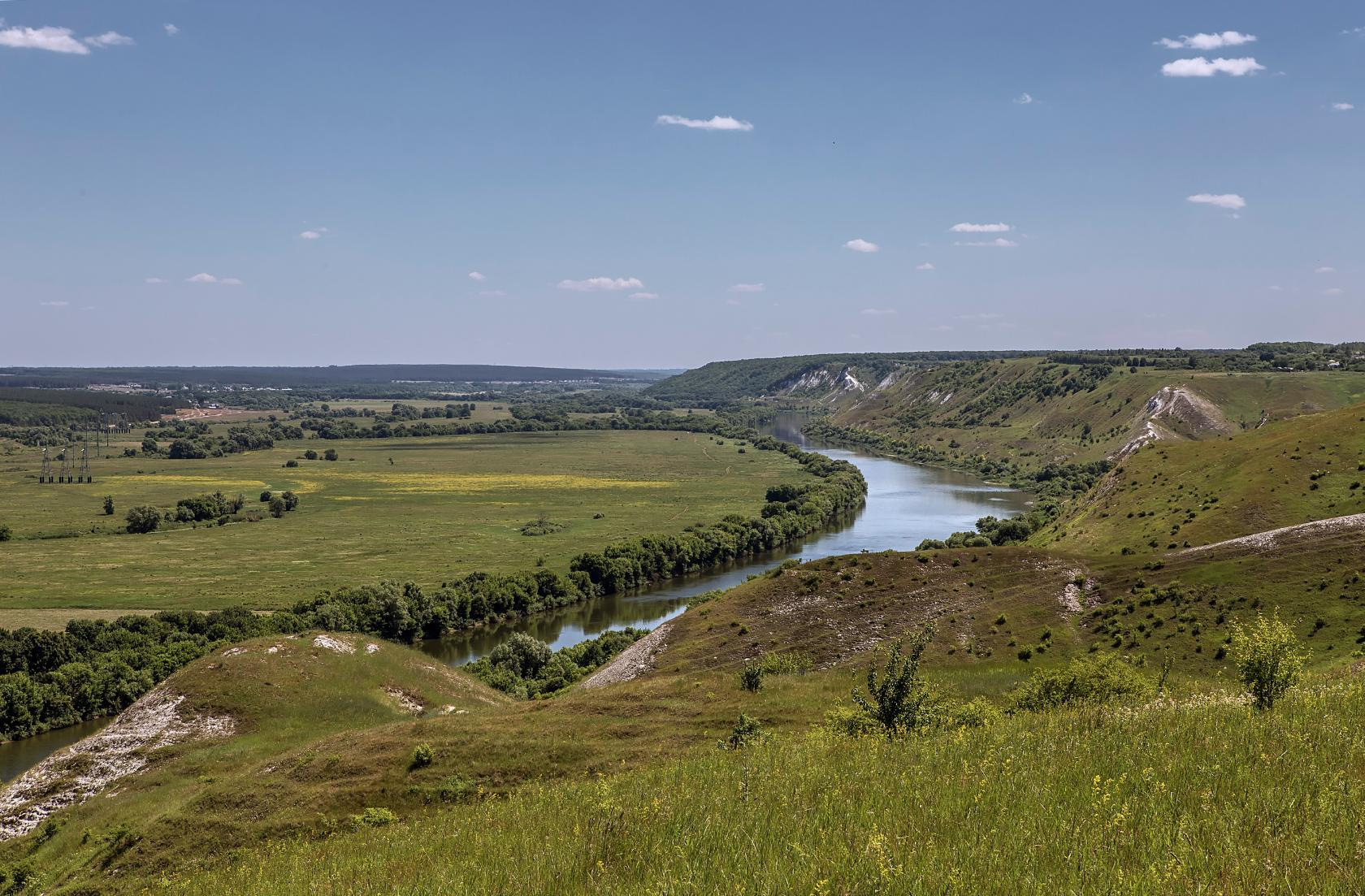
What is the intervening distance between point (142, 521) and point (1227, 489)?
16695 cm

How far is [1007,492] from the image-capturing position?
196 m

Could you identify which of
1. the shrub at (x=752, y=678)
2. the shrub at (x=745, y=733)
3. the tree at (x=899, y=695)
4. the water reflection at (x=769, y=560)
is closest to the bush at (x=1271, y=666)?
the tree at (x=899, y=695)

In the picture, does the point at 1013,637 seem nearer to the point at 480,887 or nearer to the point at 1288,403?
the point at 480,887

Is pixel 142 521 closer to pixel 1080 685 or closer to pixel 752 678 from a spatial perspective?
pixel 752 678

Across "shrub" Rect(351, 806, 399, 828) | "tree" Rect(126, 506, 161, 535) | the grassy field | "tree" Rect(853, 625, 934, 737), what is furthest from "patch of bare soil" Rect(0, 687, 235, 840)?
"tree" Rect(126, 506, 161, 535)

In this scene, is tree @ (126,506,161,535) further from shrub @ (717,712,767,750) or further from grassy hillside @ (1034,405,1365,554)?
shrub @ (717,712,767,750)

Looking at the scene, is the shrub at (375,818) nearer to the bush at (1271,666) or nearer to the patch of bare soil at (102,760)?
the patch of bare soil at (102,760)

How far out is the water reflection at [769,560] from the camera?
99.1 meters

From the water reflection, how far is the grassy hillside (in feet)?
121

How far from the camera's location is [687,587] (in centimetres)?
12081

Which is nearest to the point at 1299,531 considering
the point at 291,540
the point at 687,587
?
the point at 687,587

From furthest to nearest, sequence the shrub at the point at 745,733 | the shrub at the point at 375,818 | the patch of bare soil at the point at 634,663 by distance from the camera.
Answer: the patch of bare soil at the point at 634,663 → the shrub at the point at 375,818 → the shrub at the point at 745,733

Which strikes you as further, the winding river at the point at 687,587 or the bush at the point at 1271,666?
the winding river at the point at 687,587

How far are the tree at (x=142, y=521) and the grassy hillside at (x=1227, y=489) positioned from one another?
491ft
